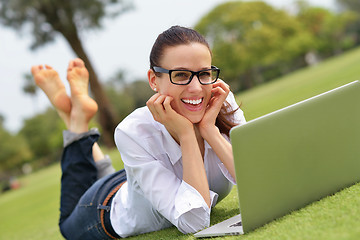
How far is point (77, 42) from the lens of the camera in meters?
20.8

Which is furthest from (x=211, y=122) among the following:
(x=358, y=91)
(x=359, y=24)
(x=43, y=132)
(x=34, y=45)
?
(x=359, y=24)

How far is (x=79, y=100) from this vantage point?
4.29 metres

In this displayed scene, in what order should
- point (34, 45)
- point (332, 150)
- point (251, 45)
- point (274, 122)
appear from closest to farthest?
point (274, 122) < point (332, 150) < point (34, 45) < point (251, 45)

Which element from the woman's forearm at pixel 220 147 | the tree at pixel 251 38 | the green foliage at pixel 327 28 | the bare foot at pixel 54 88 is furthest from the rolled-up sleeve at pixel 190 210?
the green foliage at pixel 327 28

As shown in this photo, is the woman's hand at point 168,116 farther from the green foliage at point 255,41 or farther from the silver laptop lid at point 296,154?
the green foliage at point 255,41

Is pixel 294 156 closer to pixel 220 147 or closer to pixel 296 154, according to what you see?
pixel 296 154

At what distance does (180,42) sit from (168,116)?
43cm

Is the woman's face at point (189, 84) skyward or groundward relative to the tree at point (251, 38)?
skyward

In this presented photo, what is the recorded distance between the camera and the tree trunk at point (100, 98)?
20.8 metres

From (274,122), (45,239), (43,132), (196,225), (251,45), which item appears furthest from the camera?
(43,132)

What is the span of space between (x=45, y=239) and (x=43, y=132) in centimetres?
6400

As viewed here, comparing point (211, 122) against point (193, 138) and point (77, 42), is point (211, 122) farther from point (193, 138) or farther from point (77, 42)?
point (77, 42)

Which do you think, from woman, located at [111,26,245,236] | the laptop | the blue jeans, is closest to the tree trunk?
the blue jeans

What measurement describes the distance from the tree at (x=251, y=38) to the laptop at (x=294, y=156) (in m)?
47.8
